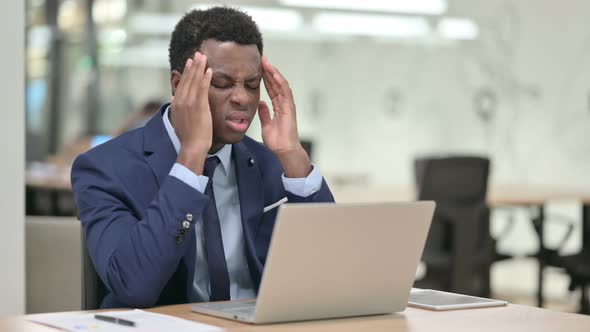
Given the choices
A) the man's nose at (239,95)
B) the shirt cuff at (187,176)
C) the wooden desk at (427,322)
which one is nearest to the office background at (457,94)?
the man's nose at (239,95)

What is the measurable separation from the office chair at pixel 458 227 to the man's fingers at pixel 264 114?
9.86ft

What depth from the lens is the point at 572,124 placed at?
7.48 metres

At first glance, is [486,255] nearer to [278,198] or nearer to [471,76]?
[471,76]

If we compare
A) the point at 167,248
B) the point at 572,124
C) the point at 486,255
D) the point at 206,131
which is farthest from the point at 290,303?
the point at 572,124

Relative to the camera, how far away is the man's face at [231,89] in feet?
7.14

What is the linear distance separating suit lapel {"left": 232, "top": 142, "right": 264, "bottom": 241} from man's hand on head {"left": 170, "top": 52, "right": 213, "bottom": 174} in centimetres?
18

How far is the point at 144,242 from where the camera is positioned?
1987 millimetres

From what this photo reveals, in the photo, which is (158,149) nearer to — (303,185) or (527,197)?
(303,185)

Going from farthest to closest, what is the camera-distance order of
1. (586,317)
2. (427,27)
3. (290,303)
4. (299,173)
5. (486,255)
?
(427,27)
(486,255)
(299,173)
(586,317)
(290,303)

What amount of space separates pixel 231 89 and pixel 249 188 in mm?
234

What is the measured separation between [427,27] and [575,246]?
2.03 m

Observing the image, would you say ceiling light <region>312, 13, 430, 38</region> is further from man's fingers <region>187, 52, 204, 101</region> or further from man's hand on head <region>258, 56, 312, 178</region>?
man's fingers <region>187, 52, 204, 101</region>

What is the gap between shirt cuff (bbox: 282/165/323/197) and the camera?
2.30 meters

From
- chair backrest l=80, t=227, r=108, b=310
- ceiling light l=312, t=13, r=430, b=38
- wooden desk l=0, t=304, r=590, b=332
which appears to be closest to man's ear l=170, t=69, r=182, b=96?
chair backrest l=80, t=227, r=108, b=310
